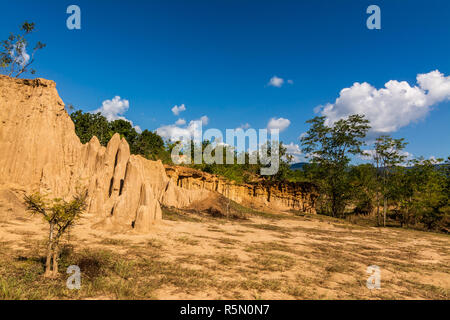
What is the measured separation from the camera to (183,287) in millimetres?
7332

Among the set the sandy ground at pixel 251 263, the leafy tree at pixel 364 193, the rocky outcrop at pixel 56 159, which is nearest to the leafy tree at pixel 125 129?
the rocky outcrop at pixel 56 159

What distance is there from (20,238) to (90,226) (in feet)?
12.5

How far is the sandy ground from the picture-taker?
7.52 meters

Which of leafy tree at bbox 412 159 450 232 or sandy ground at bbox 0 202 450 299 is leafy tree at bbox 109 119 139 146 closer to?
sandy ground at bbox 0 202 450 299

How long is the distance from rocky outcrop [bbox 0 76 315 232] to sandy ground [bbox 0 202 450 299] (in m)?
1.97

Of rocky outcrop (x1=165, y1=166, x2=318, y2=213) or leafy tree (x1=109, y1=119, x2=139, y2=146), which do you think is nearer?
rocky outcrop (x1=165, y1=166, x2=318, y2=213)

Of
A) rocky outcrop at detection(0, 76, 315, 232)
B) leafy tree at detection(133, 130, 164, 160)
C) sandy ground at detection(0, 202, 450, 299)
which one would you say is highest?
leafy tree at detection(133, 130, 164, 160)

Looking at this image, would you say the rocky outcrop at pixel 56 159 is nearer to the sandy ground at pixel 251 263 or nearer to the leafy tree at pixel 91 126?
the sandy ground at pixel 251 263

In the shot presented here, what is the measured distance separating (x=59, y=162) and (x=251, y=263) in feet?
59.4

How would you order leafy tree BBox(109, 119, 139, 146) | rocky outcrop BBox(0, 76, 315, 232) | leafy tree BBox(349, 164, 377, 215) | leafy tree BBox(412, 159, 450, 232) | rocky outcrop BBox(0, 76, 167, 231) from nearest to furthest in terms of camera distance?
rocky outcrop BBox(0, 76, 315, 232), rocky outcrop BBox(0, 76, 167, 231), leafy tree BBox(412, 159, 450, 232), leafy tree BBox(349, 164, 377, 215), leafy tree BBox(109, 119, 139, 146)

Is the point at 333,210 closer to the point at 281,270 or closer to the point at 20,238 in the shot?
the point at 281,270

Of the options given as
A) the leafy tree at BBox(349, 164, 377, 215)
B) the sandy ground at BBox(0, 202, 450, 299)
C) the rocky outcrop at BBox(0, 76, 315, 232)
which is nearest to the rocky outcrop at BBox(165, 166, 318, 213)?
the leafy tree at BBox(349, 164, 377, 215)

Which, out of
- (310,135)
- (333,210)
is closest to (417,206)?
(333,210)

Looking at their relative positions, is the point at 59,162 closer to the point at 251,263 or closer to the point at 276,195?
the point at 251,263
